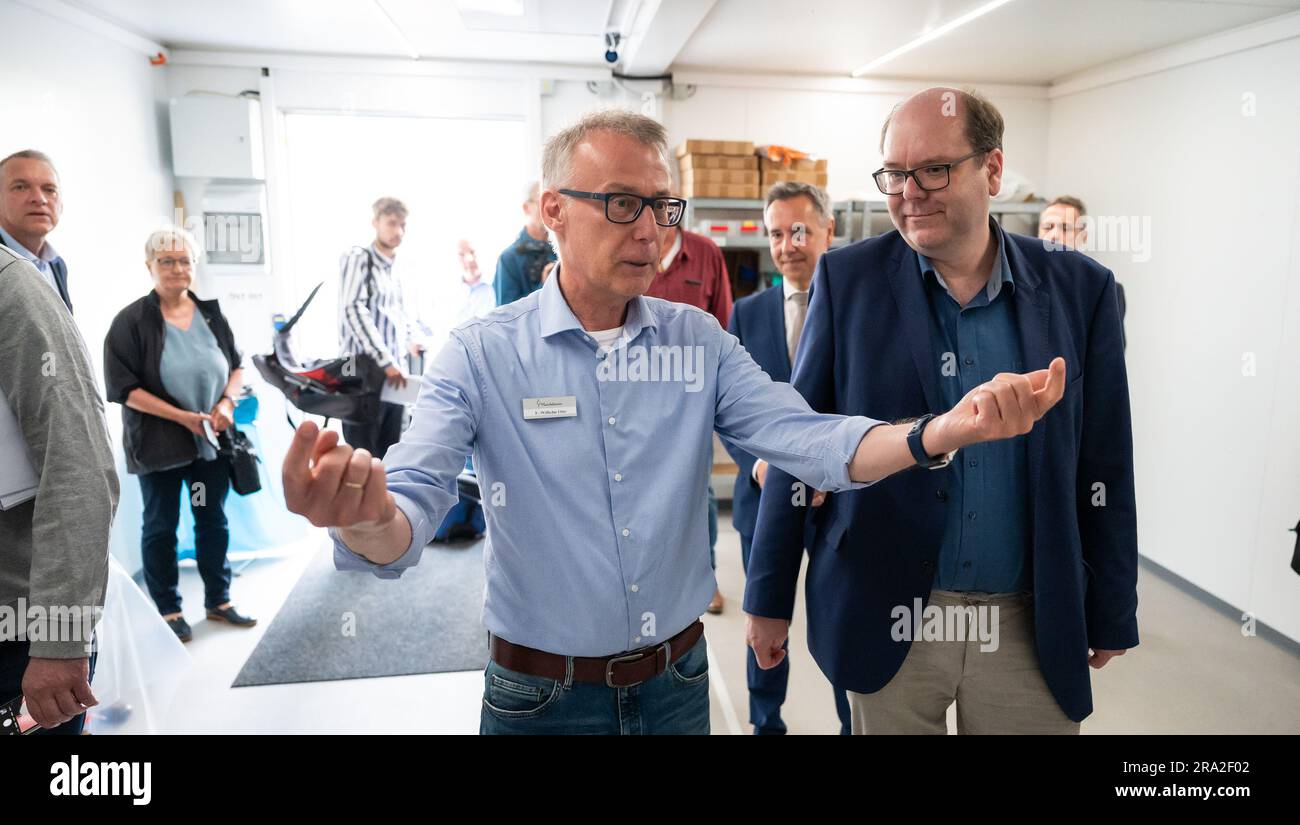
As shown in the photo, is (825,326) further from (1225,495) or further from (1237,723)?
(1225,495)

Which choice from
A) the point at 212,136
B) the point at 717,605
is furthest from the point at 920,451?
the point at 212,136

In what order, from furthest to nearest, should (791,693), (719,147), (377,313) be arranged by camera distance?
(719,147)
(377,313)
(791,693)

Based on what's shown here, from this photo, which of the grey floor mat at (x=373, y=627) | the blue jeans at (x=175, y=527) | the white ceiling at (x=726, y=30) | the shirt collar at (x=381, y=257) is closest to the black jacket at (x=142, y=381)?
the blue jeans at (x=175, y=527)

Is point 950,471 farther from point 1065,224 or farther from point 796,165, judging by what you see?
point 796,165

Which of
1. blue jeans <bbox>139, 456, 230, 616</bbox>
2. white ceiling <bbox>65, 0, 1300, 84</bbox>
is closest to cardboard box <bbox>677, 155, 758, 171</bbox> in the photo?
white ceiling <bbox>65, 0, 1300, 84</bbox>

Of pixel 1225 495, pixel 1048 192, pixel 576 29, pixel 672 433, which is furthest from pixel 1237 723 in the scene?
pixel 576 29

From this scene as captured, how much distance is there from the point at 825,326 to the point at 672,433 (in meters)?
0.44

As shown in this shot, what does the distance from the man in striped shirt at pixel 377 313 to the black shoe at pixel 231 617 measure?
1032 mm

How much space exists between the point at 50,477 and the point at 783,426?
1.32m

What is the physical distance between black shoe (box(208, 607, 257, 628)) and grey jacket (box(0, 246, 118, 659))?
2697 mm

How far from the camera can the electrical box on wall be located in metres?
5.00

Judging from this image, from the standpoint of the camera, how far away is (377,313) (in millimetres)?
4348

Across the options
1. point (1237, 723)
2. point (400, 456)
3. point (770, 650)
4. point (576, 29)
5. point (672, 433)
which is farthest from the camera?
point (576, 29)
